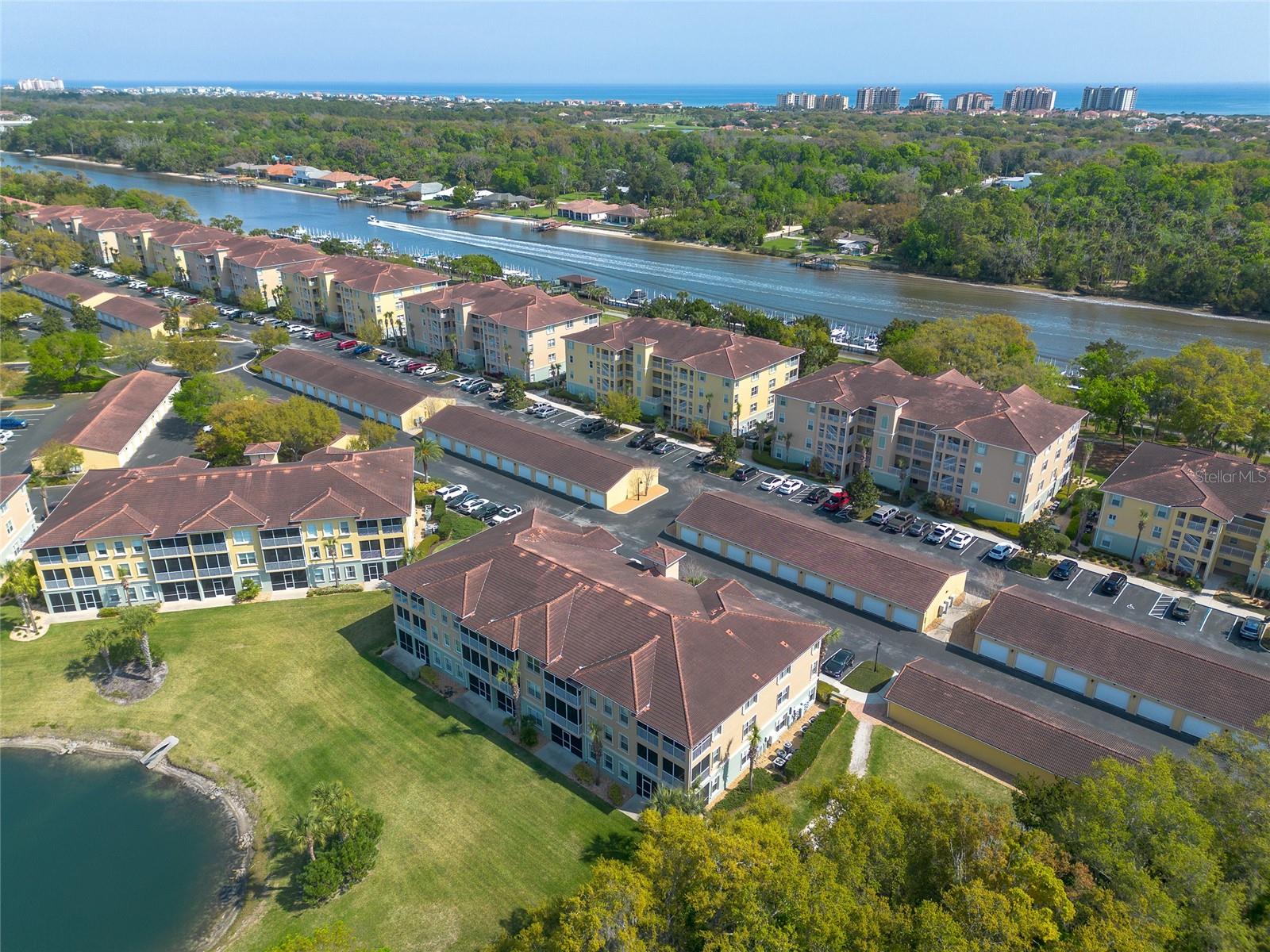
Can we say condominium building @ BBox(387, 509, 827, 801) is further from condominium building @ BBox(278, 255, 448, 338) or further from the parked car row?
condominium building @ BBox(278, 255, 448, 338)

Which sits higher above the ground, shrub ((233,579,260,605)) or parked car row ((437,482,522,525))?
parked car row ((437,482,522,525))

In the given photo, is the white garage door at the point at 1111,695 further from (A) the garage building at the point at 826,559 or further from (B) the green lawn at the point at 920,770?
(B) the green lawn at the point at 920,770

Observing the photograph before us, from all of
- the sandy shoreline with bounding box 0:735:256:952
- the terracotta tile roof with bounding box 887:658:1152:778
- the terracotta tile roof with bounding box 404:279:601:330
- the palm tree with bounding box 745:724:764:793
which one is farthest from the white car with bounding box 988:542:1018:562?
the terracotta tile roof with bounding box 404:279:601:330

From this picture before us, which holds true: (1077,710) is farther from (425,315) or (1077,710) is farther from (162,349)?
(162,349)

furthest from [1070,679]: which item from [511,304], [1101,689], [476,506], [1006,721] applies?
[511,304]

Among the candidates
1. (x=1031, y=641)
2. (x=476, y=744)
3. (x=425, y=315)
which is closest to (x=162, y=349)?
(x=425, y=315)

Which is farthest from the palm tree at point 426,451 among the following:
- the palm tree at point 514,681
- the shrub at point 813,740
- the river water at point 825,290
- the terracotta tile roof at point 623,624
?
the river water at point 825,290
